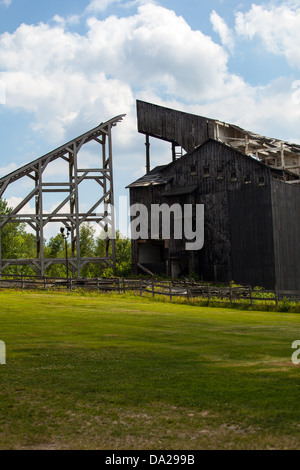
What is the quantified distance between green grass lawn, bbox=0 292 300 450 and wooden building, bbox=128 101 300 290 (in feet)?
84.6

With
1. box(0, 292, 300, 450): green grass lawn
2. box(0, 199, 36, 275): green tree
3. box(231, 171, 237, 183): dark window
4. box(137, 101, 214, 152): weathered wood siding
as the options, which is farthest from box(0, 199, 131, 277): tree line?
box(0, 292, 300, 450): green grass lawn

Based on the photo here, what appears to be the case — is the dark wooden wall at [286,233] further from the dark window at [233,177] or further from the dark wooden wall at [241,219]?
the dark window at [233,177]

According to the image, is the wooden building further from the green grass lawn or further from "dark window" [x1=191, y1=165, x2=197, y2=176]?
the green grass lawn

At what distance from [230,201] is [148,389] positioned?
119 ft

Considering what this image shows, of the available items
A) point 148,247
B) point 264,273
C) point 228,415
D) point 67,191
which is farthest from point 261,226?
point 228,415

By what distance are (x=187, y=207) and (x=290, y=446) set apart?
41050 millimetres

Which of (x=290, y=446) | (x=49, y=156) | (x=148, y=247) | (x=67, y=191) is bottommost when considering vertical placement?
(x=290, y=446)

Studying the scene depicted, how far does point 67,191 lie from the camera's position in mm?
51094

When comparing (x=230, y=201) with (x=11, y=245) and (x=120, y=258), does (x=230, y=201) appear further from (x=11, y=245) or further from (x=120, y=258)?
(x=11, y=245)

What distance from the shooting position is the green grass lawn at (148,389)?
7.58m

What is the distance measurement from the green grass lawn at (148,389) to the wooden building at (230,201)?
25787mm

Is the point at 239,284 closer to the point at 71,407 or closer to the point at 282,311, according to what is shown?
the point at 282,311

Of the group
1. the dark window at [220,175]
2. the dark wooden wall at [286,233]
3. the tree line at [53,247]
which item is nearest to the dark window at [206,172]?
the dark window at [220,175]

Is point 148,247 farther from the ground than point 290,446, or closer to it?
farther from the ground
